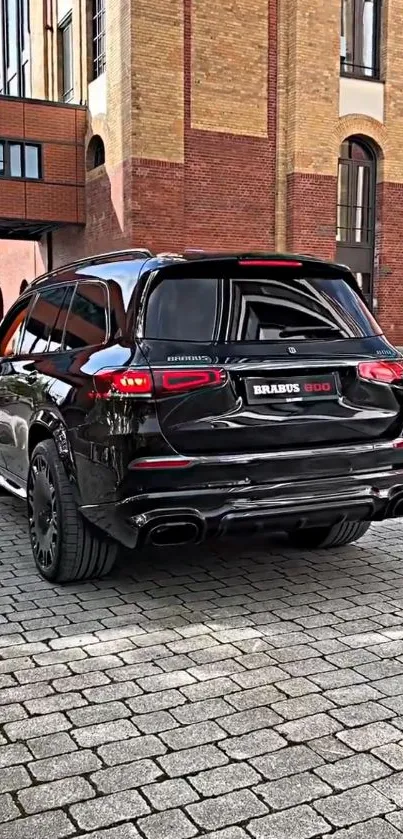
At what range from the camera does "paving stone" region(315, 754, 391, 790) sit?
2.70 m

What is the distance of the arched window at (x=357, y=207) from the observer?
23.2 m

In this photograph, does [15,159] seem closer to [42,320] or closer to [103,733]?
[42,320]

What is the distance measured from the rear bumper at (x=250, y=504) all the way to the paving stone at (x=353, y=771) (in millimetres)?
1465

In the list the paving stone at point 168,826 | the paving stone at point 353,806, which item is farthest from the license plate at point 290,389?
the paving stone at point 168,826

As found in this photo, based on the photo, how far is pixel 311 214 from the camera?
22125mm

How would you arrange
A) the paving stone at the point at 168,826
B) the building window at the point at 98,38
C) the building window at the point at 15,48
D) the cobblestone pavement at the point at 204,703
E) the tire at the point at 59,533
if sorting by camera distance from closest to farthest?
the paving stone at the point at 168,826 < the cobblestone pavement at the point at 204,703 < the tire at the point at 59,533 < the building window at the point at 98,38 < the building window at the point at 15,48

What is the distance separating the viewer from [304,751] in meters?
2.90

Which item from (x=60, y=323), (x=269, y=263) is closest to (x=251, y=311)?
(x=269, y=263)

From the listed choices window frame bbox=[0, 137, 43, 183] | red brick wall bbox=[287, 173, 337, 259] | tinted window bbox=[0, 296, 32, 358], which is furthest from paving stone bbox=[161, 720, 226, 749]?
window frame bbox=[0, 137, 43, 183]

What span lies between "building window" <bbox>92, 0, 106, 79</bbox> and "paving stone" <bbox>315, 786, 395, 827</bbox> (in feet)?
69.9

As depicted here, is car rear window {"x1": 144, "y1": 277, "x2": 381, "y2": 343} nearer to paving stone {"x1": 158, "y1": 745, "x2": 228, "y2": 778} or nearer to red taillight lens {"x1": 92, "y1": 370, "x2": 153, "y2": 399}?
red taillight lens {"x1": 92, "y1": 370, "x2": 153, "y2": 399}

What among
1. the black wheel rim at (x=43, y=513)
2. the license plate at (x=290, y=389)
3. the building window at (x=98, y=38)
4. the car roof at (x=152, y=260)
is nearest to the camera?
the license plate at (x=290, y=389)

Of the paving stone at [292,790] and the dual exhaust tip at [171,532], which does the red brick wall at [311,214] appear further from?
the paving stone at [292,790]

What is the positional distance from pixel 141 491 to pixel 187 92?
18.1m
